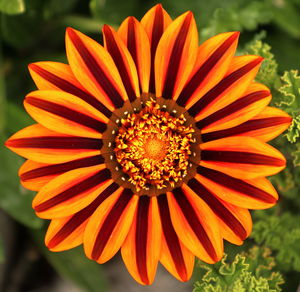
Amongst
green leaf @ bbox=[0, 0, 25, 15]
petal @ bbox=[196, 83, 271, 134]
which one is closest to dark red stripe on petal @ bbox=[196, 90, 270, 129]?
petal @ bbox=[196, 83, 271, 134]

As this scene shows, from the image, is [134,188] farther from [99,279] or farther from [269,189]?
[99,279]

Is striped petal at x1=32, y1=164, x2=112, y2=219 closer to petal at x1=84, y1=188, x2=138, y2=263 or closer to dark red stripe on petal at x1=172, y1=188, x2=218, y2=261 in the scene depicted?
petal at x1=84, y1=188, x2=138, y2=263

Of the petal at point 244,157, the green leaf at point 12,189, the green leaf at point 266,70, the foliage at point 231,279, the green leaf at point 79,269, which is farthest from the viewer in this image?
the green leaf at point 79,269

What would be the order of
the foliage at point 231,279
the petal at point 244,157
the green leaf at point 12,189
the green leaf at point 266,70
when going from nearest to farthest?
the petal at point 244,157, the foliage at point 231,279, the green leaf at point 266,70, the green leaf at point 12,189

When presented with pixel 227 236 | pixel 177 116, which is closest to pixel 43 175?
pixel 177 116

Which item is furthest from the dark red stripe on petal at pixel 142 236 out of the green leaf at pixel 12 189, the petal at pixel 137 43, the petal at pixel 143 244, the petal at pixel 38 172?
the green leaf at pixel 12 189

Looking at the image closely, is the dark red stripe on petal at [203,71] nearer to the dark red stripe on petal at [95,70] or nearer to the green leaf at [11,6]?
the dark red stripe on petal at [95,70]

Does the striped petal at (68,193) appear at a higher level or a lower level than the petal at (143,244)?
higher
